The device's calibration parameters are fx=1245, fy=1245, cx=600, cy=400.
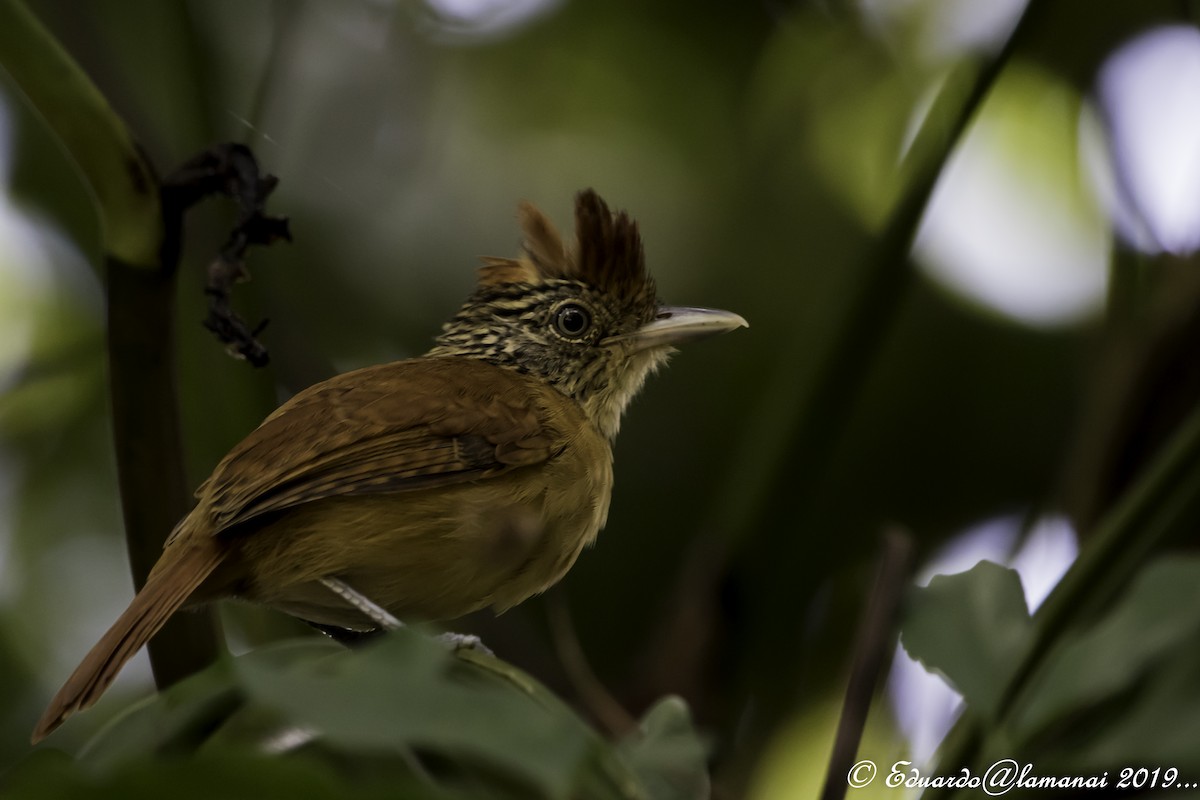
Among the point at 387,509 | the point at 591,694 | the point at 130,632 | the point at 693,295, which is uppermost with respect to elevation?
the point at 693,295

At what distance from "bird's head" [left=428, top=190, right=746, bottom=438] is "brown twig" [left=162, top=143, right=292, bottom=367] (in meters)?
1.43

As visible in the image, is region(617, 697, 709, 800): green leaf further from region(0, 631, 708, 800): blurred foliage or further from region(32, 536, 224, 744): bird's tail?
region(32, 536, 224, 744): bird's tail

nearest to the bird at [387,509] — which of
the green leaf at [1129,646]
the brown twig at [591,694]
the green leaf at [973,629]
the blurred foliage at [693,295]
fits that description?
the brown twig at [591,694]

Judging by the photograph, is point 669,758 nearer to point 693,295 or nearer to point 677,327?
point 677,327

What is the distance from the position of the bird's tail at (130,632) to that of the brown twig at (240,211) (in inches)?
15.6

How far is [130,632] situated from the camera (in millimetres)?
2090

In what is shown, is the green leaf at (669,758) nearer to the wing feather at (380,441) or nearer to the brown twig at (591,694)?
the brown twig at (591,694)

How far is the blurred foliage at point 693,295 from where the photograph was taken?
121 inches

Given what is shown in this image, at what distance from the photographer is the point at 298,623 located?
10.6 feet

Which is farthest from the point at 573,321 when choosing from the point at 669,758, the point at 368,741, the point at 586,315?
the point at 368,741

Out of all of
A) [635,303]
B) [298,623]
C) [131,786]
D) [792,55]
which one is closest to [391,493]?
[298,623]

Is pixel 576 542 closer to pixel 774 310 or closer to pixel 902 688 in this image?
pixel 902 688

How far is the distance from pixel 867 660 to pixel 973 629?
0.30 m

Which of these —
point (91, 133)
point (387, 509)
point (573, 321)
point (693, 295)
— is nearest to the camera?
point (91, 133)
